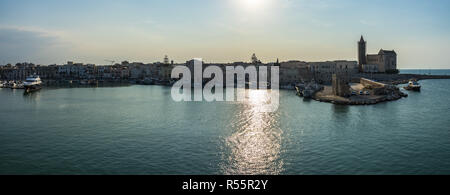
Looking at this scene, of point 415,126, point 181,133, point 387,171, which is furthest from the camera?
point 415,126

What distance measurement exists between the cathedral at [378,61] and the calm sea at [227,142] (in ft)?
164

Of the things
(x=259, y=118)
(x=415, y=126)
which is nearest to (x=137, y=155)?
(x=259, y=118)

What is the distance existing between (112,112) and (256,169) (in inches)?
662

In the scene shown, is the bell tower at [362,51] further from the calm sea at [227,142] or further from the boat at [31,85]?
the boat at [31,85]

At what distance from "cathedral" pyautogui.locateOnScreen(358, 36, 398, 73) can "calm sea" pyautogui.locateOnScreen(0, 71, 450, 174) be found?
49979 millimetres

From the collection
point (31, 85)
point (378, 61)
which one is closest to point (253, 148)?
point (31, 85)

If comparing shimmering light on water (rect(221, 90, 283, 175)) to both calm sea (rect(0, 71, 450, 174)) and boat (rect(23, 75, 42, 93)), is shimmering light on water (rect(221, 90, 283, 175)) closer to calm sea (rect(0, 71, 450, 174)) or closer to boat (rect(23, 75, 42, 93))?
calm sea (rect(0, 71, 450, 174))

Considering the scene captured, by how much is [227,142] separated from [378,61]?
227ft

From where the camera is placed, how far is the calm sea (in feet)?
36.6

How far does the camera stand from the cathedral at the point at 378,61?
7050 cm

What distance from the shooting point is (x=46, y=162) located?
38.5 feet
